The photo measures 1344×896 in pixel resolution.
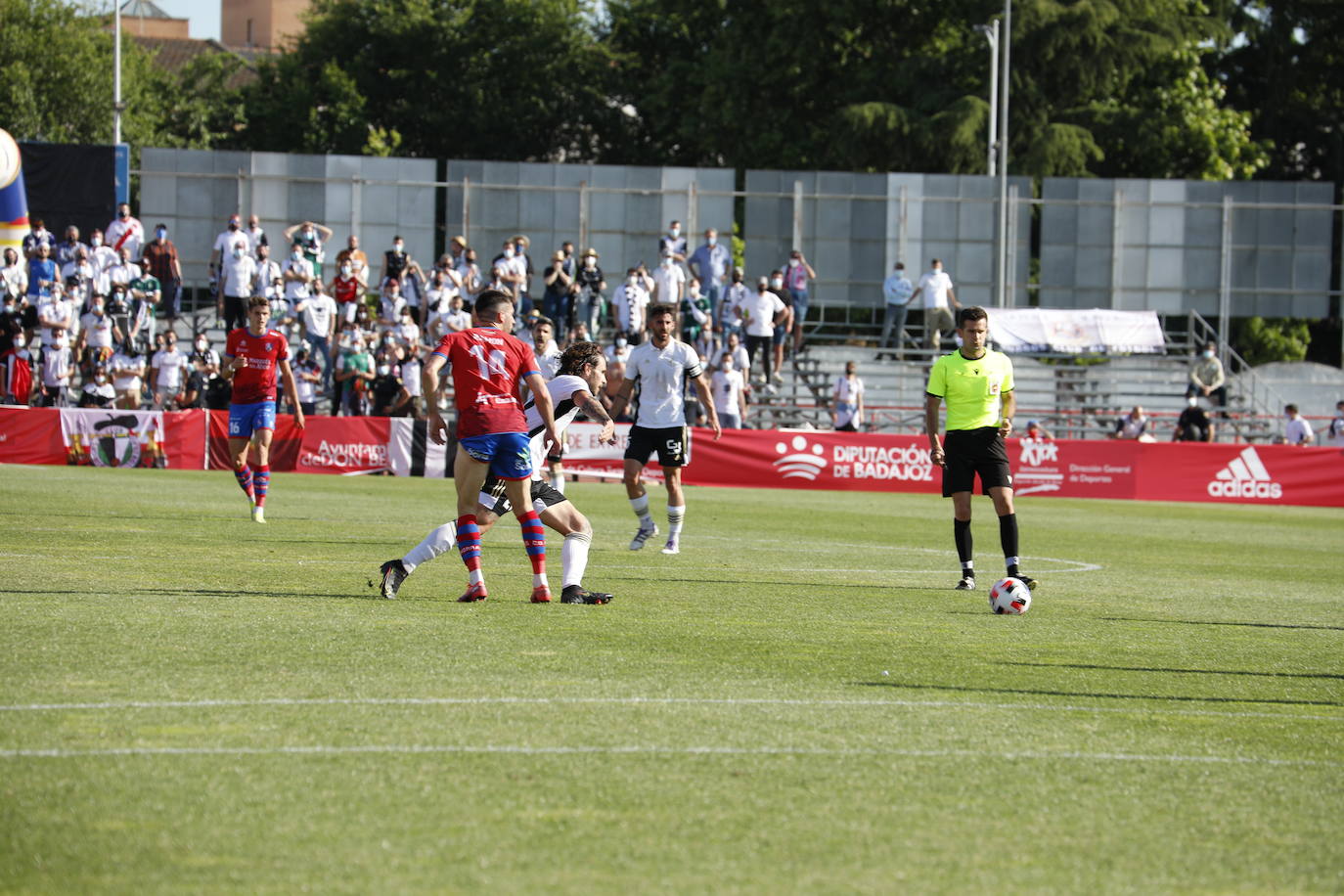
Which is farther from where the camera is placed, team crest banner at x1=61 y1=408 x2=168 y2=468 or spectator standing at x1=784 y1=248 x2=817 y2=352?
spectator standing at x1=784 y1=248 x2=817 y2=352

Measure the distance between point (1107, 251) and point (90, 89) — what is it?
1762 inches

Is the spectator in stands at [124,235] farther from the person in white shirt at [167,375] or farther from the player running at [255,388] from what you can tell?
the player running at [255,388]

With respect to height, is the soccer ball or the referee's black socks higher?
the referee's black socks

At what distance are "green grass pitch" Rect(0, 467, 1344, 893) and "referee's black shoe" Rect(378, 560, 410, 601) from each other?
9.0 inches

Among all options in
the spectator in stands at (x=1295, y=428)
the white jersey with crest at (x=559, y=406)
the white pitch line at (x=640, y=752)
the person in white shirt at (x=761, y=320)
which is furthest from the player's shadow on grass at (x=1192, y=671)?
the spectator in stands at (x=1295, y=428)

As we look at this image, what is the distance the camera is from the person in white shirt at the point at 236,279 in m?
32.0

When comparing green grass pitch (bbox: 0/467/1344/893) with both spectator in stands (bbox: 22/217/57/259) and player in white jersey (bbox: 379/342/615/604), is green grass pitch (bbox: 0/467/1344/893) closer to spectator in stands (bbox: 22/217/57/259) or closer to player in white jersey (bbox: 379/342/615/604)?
player in white jersey (bbox: 379/342/615/604)

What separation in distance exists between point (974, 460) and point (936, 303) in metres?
24.7

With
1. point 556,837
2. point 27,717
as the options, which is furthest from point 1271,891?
point 27,717

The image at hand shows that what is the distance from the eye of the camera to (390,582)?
10.4 metres

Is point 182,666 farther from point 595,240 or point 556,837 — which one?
point 595,240

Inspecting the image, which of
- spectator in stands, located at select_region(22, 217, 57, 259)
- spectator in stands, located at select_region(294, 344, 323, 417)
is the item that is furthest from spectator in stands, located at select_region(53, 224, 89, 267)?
spectator in stands, located at select_region(294, 344, 323, 417)

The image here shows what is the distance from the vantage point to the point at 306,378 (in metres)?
31.6

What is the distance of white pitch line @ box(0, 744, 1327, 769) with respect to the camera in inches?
227
